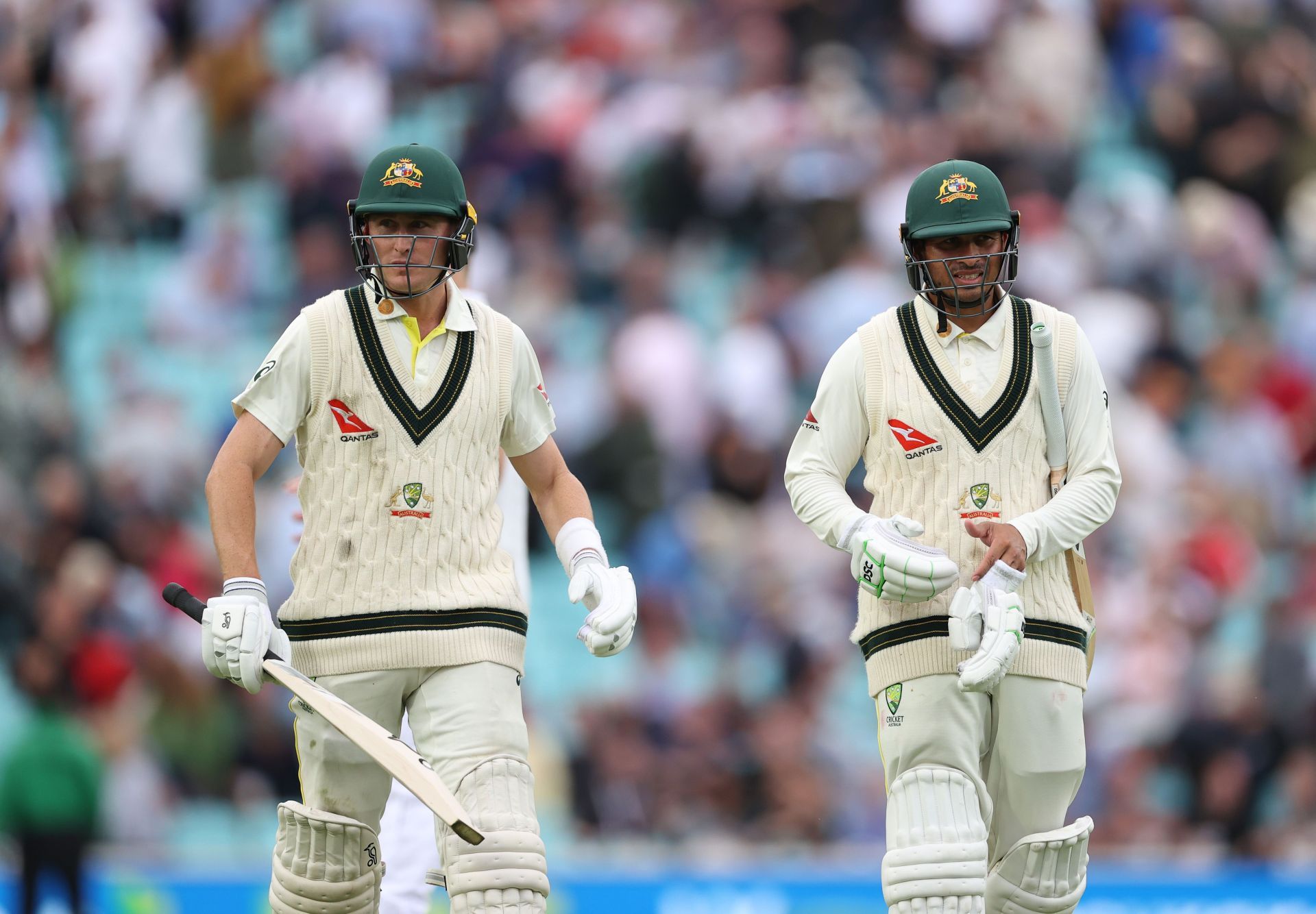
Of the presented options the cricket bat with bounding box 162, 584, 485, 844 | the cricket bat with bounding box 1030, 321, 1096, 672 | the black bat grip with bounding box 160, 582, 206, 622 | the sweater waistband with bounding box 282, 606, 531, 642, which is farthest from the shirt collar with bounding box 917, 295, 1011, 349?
the black bat grip with bounding box 160, 582, 206, 622

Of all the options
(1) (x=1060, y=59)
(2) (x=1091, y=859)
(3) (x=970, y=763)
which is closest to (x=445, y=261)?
(3) (x=970, y=763)

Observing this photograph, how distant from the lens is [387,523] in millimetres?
5699

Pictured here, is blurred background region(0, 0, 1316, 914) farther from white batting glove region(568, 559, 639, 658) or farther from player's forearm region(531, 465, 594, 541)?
white batting glove region(568, 559, 639, 658)

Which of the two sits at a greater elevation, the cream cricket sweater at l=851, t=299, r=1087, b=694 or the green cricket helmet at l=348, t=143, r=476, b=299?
the green cricket helmet at l=348, t=143, r=476, b=299

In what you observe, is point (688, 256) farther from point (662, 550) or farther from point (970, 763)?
point (970, 763)

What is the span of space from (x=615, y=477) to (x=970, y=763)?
20.5 feet

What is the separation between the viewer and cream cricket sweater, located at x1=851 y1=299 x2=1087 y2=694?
5.90 meters

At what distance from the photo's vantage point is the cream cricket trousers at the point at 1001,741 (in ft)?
19.1

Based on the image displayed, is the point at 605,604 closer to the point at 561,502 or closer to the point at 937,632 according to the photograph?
the point at 561,502

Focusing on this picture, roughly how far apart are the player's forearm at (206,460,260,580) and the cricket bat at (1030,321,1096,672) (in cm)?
227

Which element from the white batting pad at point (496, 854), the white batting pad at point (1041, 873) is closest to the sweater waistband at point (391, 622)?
the white batting pad at point (496, 854)

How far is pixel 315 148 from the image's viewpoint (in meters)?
13.6

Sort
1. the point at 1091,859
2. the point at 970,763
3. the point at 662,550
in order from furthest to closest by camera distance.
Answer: the point at 662,550 < the point at 1091,859 < the point at 970,763

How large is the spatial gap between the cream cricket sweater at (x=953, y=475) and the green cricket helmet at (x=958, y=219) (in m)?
0.13
